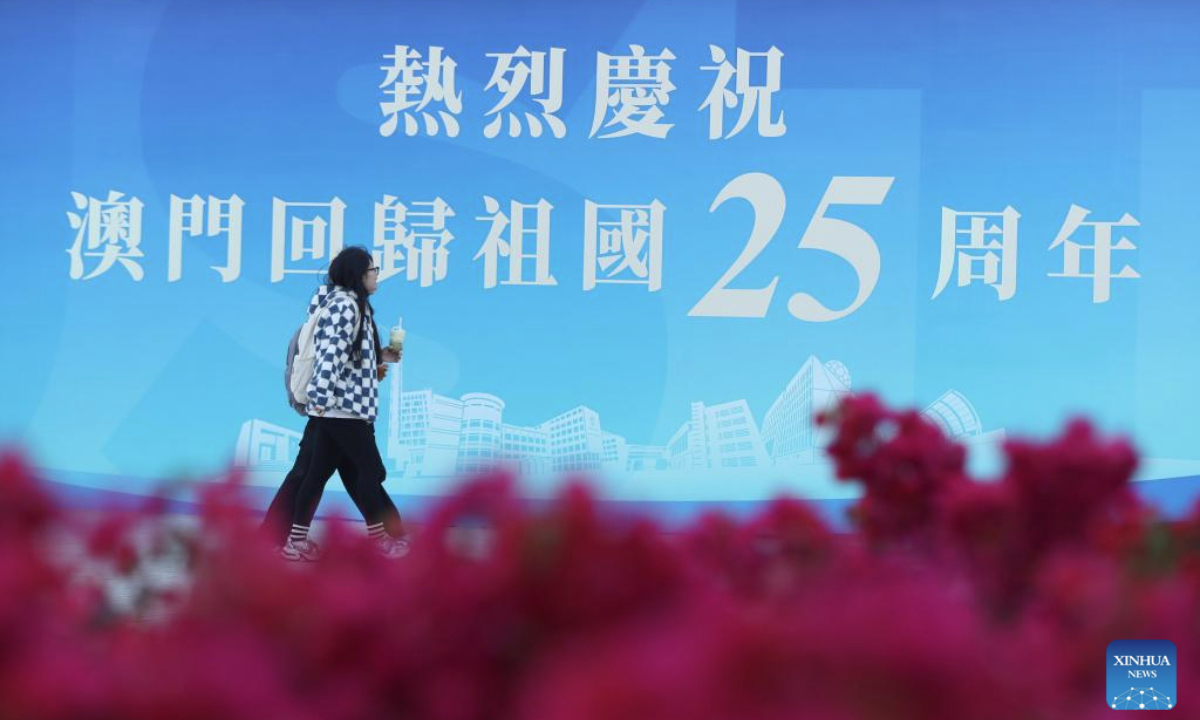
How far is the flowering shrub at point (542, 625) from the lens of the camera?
1.51 feet

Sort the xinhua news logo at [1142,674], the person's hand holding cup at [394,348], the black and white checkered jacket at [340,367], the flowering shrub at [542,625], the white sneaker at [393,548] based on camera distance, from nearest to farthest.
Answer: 1. the flowering shrub at [542,625]
2. the xinhua news logo at [1142,674]
3. the white sneaker at [393,548]
4. the black and white checkered jacket at [340,367]
5. the person's hand holding cup at [394,348]

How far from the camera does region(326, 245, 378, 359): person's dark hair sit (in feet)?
13.0

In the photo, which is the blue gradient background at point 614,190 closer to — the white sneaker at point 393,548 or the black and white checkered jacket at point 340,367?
the black and white checkered jacket at point 340,367

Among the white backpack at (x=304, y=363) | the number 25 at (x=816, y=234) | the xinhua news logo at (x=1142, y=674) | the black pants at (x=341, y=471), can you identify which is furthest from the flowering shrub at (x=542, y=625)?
the number 25 at (x=816, y=234)

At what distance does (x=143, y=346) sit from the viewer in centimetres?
598

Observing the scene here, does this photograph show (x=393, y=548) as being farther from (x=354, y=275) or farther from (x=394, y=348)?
(x=394, y=348)

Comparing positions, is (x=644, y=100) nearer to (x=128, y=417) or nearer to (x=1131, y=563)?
(x=128, y=417)

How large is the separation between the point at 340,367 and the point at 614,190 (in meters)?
2.21

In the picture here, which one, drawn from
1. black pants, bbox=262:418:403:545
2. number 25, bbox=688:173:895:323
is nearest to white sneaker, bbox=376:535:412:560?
black pants, bbox=262:418:403:545

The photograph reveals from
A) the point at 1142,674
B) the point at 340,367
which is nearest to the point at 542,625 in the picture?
the point at 1142,674

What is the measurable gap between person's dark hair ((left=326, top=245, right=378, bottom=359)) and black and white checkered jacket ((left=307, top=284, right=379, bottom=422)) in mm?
19

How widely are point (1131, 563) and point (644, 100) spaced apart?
15.8ft

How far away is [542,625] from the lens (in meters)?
0.68

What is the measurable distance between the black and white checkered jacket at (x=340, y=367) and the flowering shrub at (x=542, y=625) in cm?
287
